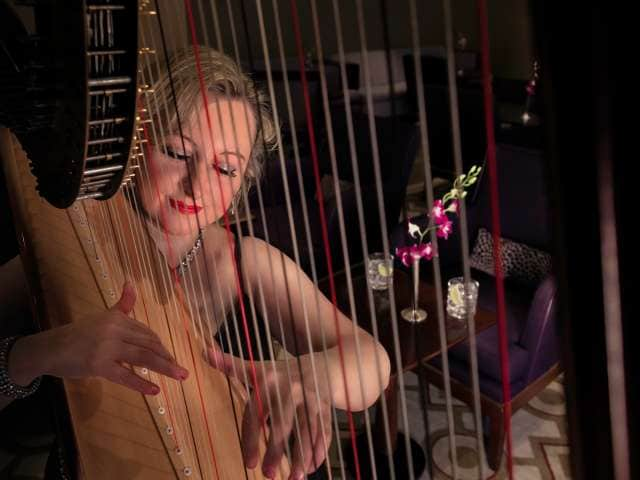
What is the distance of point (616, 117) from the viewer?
180 millimetres

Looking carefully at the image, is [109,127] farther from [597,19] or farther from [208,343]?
[597,19]

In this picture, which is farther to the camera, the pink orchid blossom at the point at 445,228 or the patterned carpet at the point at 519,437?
the patterned carpet at the point at 519,437

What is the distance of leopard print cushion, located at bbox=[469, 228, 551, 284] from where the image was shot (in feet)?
7.34

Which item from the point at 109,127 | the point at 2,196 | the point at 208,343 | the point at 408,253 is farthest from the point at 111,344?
the point at 408,253

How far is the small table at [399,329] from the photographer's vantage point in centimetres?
178

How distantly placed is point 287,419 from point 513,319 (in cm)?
166

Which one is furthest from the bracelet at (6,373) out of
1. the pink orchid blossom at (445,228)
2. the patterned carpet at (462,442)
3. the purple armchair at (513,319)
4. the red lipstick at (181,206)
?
the purple armchair at (513,319)

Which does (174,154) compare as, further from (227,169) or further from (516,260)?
(516,260)

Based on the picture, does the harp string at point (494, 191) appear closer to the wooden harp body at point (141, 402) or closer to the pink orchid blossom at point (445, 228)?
the wooden harp body at point (141, 402)

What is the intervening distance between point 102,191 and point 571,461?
685 millimetres

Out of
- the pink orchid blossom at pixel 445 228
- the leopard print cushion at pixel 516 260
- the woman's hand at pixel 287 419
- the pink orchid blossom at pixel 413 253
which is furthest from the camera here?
the leopard print cushion at pixel 516 260

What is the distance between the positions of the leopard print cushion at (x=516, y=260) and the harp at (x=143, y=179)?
1.49m

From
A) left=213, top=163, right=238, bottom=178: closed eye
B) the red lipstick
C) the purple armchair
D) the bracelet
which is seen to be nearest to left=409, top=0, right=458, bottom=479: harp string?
left=213, top=163, right=238, bottom=178: closed eye

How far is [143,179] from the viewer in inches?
37.4
